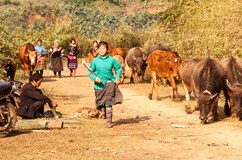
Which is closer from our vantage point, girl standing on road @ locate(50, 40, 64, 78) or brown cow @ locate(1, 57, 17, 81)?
brown cow @ locate(1, 57, 17, 81)

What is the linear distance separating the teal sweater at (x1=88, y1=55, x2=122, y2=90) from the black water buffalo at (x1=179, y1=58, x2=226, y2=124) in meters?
2.07

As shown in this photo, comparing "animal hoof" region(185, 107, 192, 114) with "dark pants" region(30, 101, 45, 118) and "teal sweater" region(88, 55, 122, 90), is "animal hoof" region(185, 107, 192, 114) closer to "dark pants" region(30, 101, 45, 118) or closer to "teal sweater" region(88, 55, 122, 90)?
"teal sweater" region(88, 55, 122, 90)

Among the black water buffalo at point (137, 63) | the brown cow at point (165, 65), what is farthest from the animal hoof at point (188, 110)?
the black water buffalo at point (137, 63)

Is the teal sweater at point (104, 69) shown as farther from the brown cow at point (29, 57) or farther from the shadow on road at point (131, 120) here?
the brown cow at point (29, 57)

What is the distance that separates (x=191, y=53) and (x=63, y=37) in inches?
673

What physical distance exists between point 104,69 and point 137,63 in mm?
10480

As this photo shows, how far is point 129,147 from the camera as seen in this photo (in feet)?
30.3

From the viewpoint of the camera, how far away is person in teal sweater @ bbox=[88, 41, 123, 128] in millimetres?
11305

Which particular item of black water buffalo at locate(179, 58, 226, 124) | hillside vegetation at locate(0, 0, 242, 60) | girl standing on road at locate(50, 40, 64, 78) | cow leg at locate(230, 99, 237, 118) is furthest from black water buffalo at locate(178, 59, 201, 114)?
girl standing on road at locate(50, 40, 64, 78)

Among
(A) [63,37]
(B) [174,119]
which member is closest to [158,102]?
(B) [174,119]

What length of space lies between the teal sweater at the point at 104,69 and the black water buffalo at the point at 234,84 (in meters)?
2.76

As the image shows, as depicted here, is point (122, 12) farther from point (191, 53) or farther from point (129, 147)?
point (129, 147)

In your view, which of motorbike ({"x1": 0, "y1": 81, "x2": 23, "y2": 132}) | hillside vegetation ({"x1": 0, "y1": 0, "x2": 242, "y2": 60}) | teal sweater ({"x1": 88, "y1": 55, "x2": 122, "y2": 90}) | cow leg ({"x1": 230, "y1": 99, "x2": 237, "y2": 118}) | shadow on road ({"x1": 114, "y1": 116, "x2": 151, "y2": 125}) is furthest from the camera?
hillside vegetation ({"x1": 0, "y1": 0, "x2": 242, "y2": 60})

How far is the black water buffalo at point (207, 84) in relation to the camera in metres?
12.0
